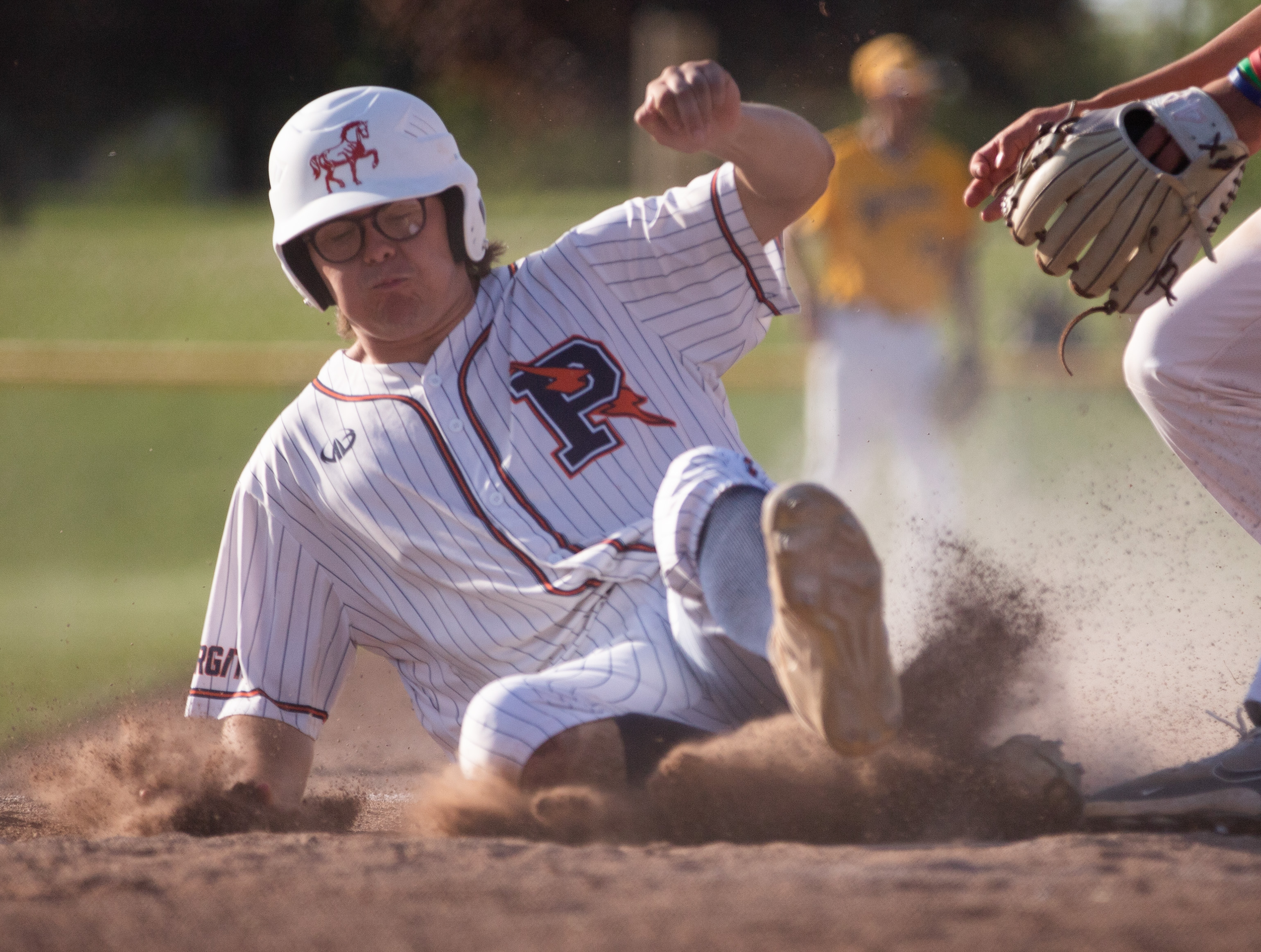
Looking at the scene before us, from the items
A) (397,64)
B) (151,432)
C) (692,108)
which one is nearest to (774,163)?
(692,108)

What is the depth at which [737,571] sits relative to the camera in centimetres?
192

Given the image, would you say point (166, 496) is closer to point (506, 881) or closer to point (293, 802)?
point (293, 802)

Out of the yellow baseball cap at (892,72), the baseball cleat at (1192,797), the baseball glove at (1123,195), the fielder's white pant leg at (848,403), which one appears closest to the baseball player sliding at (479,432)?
the baseball glove at (1123,195)

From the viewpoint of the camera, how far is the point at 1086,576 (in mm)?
4789

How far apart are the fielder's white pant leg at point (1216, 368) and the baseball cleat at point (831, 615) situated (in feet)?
3.21

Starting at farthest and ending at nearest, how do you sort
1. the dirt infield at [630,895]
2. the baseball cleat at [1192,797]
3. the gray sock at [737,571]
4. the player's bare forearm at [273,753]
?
the player's bare forearm at [273,753], the baseball cleat at [1192,797], the gray sock at [737,571], the dirt infield at [630,895]

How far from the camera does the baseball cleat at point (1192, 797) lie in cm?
212

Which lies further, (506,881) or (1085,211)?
(1085,211)

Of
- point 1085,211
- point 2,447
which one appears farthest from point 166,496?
point 1085,211

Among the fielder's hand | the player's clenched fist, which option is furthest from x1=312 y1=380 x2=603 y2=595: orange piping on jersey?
the fielder's hand

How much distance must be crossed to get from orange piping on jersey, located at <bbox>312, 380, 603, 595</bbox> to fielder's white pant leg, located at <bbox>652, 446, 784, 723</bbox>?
0.18 meters

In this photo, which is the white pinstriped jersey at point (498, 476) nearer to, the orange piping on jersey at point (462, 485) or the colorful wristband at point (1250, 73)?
the orange piping on jersey at point (462, 485)

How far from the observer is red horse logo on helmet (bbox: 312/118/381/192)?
2.54 meters

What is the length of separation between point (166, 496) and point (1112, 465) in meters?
5.47
